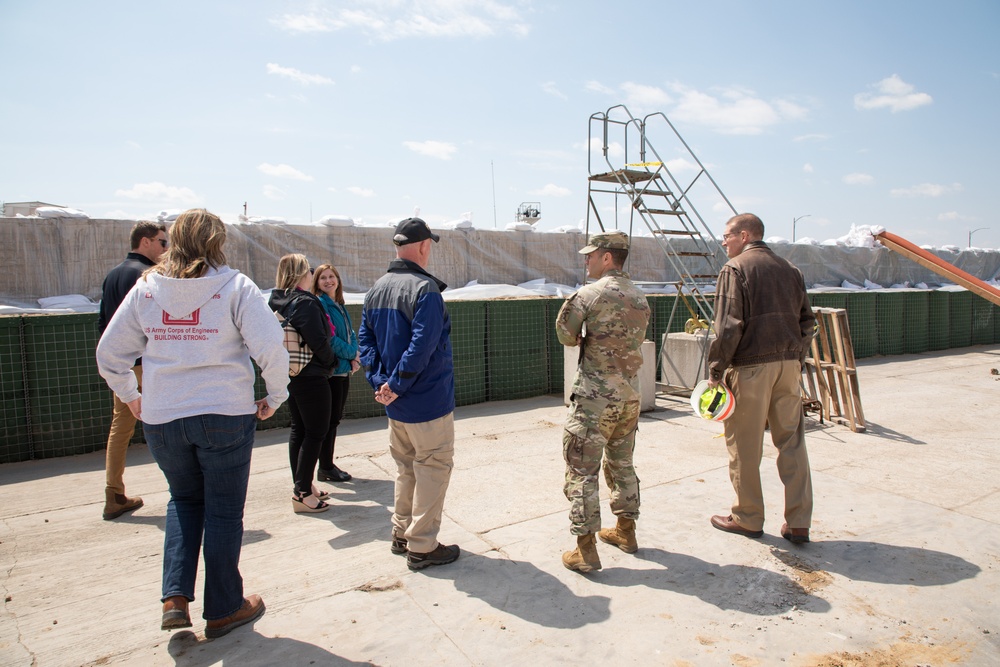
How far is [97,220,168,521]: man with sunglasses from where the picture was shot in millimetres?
3881

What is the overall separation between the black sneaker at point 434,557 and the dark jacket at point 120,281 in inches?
97.2

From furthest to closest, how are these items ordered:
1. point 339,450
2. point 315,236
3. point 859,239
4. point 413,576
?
point 859,239 < point 315,236 < point 339,450 < point 413,576

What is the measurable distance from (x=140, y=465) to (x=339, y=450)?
5.64 ft

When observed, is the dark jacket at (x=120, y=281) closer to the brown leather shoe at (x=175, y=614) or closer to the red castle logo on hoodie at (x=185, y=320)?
the red castle logo on hoodie at (x=185, y=320)

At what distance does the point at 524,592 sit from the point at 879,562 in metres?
2.03

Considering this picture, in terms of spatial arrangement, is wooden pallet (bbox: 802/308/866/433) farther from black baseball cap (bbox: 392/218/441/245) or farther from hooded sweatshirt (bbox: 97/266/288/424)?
hooded sweatshirt (bbox: 97/266/288/424)

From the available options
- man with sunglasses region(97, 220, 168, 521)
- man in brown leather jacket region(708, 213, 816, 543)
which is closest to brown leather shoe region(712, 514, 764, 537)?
man in brown leather jacket region(708, 213, 816, 543)

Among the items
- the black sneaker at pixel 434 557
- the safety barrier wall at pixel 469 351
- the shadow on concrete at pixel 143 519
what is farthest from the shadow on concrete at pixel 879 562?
the safety barrier wall at pixel 469 351

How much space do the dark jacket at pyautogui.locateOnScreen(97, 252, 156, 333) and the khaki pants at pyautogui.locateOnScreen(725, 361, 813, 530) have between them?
3808 millimetres

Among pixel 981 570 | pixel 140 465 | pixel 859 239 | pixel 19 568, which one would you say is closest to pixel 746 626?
pixel 981 570

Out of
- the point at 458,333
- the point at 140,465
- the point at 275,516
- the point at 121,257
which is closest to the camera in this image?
the point at 275,516

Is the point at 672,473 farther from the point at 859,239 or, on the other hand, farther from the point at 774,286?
the point at 859,239

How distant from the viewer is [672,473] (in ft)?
16.2

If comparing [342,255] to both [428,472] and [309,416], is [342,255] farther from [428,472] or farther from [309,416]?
[428,472]
